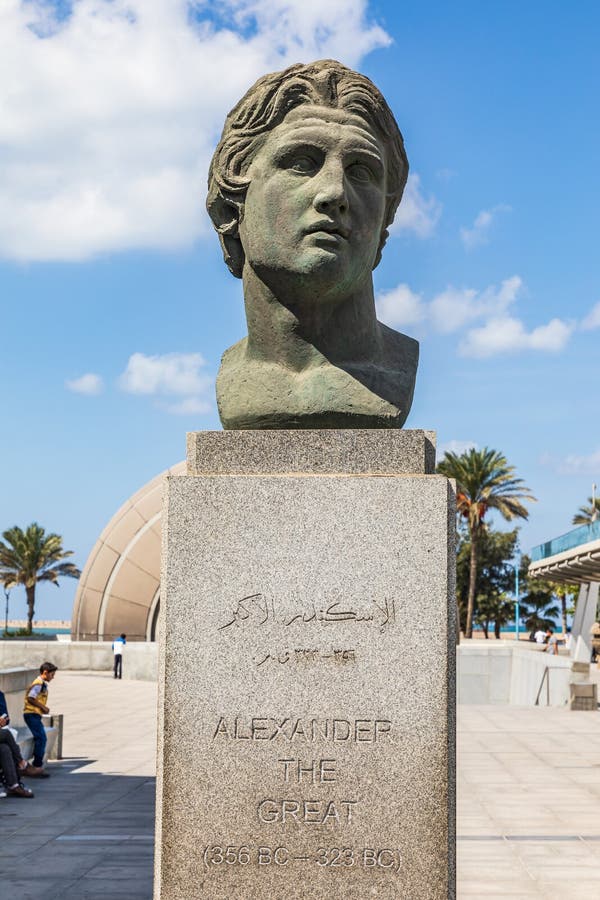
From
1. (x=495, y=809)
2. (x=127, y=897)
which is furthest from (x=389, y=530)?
(x=495, y=809)

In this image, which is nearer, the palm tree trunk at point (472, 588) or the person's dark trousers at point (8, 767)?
the person's dark trousers at point (8, 767)

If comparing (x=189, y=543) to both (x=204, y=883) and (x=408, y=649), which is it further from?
(x=204, y=883)

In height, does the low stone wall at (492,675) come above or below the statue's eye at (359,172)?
below

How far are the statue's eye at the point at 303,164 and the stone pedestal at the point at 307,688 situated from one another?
147 centimetres

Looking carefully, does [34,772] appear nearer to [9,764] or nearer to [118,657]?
[9,764]

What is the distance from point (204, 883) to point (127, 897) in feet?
8.31

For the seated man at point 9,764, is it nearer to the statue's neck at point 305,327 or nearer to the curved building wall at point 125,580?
the statue's neck at point 305,327

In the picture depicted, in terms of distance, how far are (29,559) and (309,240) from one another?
48588 mm

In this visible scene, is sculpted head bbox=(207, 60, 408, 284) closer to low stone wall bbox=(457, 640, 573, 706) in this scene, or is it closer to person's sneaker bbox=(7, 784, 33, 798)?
person's sneaker bbox=(7, 784, 33, 798)

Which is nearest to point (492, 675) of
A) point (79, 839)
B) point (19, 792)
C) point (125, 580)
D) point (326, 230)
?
point (125, 580)

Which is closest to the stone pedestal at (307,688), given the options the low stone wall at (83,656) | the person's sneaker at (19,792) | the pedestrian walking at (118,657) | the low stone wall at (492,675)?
the person's sneaker at (19,792)

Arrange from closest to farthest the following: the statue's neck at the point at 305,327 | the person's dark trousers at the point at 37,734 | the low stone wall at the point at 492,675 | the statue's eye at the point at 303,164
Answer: the statue's eye at the point at 303,164, the statue's neck at the point at 305,327, the person's dark trousers at the point at 37,734, the low stone wall at the point at 492,675

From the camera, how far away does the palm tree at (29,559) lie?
51.1 metres

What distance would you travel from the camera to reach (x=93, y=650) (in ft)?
92.5
